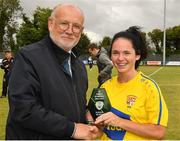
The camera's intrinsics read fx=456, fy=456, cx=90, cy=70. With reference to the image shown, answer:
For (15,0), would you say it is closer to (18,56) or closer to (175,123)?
(175,123)

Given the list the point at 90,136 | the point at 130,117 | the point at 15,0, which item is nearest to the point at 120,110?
the point at 130,117

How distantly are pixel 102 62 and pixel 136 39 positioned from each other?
10059 mm

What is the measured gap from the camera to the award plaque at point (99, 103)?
3.25 meters

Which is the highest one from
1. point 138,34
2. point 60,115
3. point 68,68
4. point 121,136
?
point 138,34

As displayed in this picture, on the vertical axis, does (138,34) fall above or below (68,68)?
above

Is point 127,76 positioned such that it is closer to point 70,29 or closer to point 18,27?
point 70,29

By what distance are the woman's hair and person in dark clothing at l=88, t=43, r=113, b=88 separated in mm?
9148

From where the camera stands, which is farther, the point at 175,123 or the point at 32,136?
the point at 175,123

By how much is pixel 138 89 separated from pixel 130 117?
0.69 feet

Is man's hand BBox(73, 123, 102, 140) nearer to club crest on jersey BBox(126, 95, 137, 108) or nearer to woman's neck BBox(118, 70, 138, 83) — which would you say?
club crest on jersey BBox(126, 95, 137, 108)

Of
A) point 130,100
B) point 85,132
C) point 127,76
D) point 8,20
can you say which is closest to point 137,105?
point 130,100

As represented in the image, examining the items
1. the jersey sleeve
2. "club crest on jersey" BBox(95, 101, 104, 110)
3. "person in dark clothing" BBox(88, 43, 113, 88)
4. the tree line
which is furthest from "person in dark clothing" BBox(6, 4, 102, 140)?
the tree line

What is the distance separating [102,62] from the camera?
1355cm

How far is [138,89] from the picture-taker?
3.31 meters
